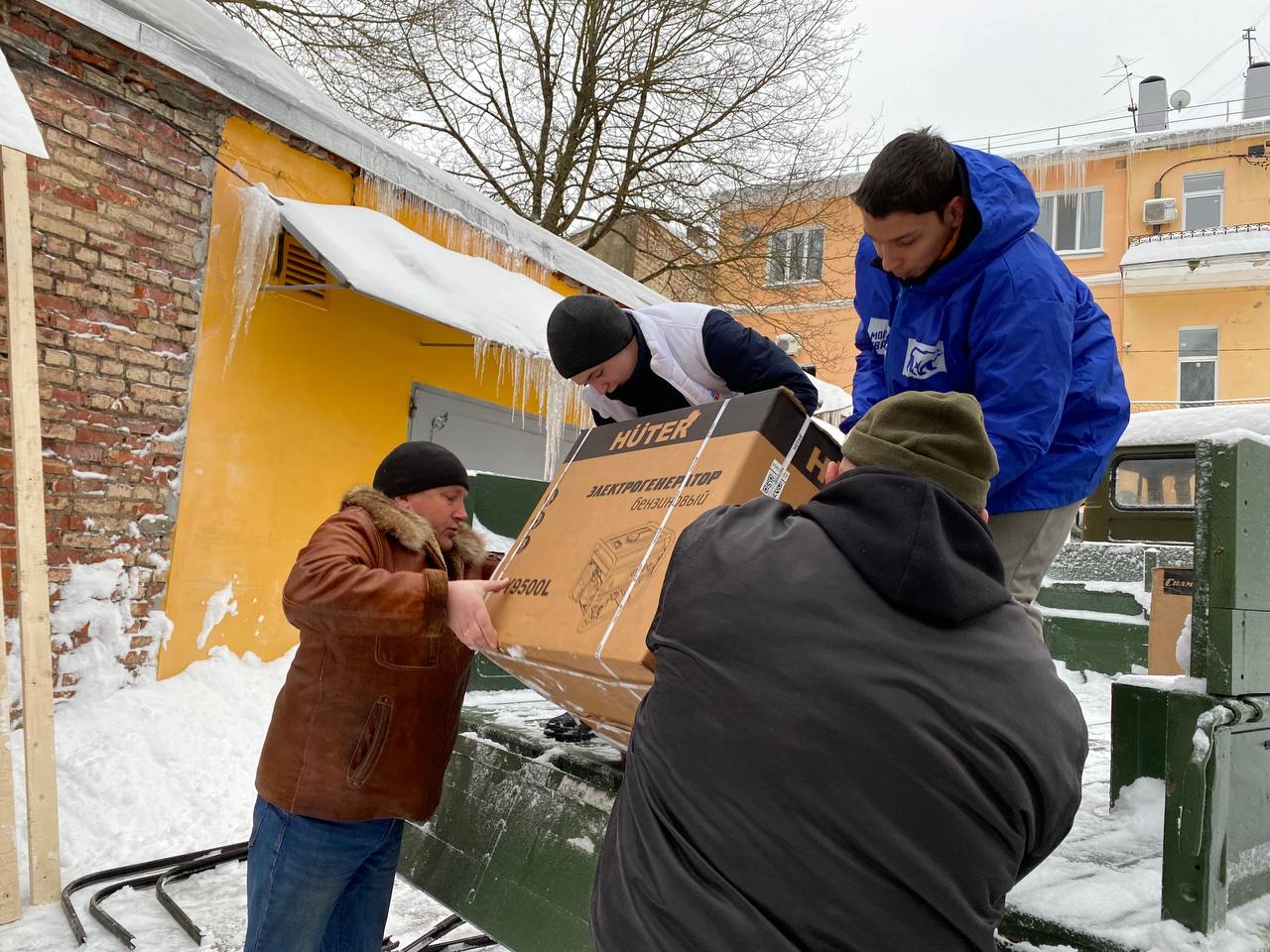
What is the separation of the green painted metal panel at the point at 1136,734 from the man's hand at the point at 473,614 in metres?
1.58

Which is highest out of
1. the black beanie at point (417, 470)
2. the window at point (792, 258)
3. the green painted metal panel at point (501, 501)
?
the window at point (792, 258)

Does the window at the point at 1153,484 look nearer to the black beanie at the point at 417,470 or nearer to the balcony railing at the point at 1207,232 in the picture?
the black beanie at the point at 417,470

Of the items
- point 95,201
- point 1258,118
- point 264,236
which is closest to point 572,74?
point 264,236

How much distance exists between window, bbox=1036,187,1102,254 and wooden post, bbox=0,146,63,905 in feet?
61.9

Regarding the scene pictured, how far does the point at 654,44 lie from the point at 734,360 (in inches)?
419

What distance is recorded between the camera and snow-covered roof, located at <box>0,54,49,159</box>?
3.09 m

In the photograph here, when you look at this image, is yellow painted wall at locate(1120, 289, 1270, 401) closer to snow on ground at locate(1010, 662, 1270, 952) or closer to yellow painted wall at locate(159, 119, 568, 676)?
yellow painted wall at locate(159, 119, 568, 676)

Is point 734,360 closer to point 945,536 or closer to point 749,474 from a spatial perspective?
point 749,474

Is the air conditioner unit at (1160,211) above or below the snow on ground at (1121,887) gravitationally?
above

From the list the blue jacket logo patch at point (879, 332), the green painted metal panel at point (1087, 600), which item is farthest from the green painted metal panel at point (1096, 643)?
the blue jacket logo patch at point (879, 332)

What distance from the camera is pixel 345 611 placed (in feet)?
6.81

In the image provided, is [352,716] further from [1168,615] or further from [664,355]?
[1168,615]

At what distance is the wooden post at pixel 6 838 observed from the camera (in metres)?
3.17

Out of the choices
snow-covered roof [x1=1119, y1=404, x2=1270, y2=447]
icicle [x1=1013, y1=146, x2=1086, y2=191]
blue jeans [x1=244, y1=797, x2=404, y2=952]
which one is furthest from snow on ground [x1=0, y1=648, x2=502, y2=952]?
icicle [x1=1013, y1=146, x2=1086, y2=191]
